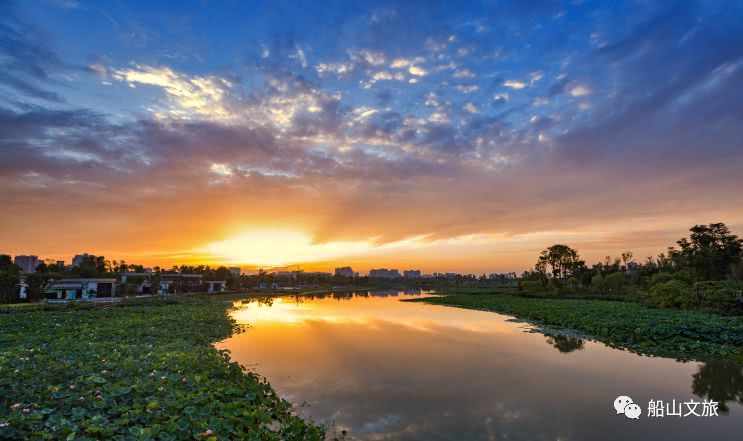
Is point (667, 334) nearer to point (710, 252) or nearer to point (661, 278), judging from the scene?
point (661, 278)

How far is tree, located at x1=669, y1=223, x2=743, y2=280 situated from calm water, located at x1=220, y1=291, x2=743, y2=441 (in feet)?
130

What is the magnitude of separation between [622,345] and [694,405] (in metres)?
9.27

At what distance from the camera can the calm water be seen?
7918mm

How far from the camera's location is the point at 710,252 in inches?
1794

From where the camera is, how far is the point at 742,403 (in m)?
9.76

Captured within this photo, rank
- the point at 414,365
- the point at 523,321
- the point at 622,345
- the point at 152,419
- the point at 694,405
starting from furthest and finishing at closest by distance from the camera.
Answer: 1. the point at 523,321
2. the point at 622,345
3. the point at 414,365
4. the point at 694,405
5. the point at 152,419

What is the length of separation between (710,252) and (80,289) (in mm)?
84296

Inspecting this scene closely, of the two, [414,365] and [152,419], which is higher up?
[152,419]

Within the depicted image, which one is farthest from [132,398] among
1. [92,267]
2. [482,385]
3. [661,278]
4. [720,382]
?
[92,267]

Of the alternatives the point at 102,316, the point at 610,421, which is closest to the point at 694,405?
the point at 610,421

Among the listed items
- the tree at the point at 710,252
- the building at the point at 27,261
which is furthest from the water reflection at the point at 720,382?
the building at the point at 27,261

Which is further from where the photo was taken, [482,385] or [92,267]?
[92,267]

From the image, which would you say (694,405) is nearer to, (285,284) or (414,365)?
(414,365)

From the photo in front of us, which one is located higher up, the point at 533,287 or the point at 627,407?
the point at 627,407
